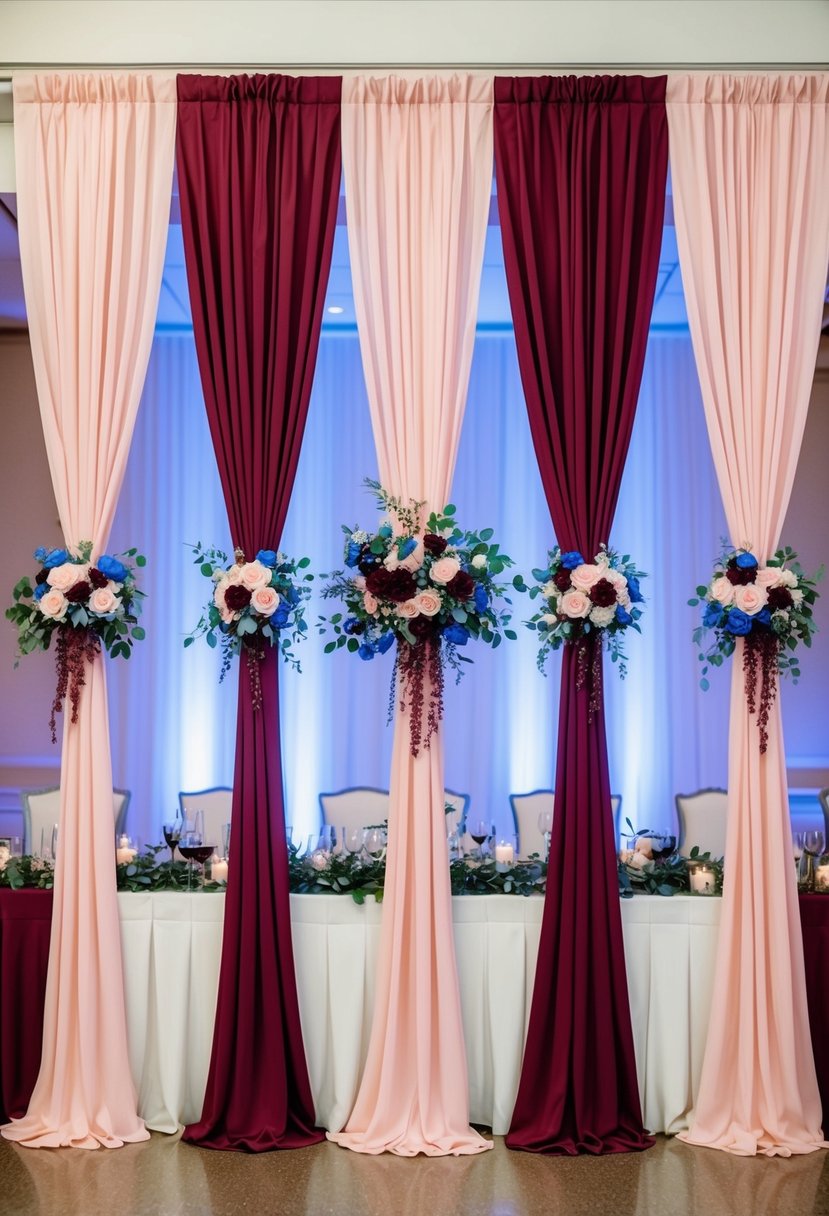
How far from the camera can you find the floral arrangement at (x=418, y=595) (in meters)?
4.78

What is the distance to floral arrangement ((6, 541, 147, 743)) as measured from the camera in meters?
4.89

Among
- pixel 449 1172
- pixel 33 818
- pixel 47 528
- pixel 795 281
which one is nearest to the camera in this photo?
pixel 449 1172

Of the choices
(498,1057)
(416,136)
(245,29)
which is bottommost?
(498,1057)

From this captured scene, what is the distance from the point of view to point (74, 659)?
5020 mm

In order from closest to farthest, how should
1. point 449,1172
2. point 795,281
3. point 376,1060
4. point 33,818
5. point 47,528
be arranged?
point 449,1172, point 376,1060, point 795,281, point 33,818, point 47,528

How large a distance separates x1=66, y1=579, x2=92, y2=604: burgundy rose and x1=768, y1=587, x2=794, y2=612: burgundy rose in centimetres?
260

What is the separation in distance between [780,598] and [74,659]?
2730 mm

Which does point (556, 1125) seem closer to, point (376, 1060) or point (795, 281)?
point (376, 1060)

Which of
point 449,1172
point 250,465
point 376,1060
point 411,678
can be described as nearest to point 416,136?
point 250,465

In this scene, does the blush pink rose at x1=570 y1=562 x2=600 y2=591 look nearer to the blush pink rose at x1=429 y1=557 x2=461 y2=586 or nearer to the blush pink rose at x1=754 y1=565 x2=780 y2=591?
the blush pink rose at x1=429 y1=557 x2=461 y2=586

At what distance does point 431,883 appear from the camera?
4.88 m

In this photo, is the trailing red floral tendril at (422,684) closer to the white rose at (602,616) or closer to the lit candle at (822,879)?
the white rose at (602,616)

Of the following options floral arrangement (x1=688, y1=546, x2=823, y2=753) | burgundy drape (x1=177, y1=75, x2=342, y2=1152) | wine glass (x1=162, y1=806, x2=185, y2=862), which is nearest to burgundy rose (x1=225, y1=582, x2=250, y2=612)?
burgundy drape (x1=177, y1=75, x2=342, y2=1152)

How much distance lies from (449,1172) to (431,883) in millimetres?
1008
